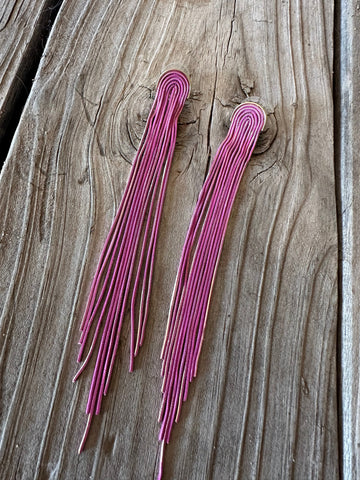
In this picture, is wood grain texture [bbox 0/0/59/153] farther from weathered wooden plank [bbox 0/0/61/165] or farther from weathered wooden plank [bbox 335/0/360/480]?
weathered wooden plank [bbox 335/0/360/480]

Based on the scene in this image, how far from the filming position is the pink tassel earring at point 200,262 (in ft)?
2.11

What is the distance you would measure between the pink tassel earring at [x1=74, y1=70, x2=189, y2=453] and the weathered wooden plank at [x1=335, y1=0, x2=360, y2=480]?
A: 12.1 inches

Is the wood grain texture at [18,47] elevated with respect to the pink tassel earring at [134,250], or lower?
elevated

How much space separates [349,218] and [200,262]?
0.27 meters

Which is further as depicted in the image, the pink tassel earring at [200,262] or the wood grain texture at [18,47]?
the wood grain texture at [18,47]

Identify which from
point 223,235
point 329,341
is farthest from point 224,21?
point 329,341

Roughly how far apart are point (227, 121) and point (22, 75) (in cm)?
41

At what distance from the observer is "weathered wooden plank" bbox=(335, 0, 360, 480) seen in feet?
2.06

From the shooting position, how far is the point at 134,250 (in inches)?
28.6

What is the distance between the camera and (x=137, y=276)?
0.71m

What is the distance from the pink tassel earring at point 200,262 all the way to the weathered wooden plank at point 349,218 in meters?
0.17

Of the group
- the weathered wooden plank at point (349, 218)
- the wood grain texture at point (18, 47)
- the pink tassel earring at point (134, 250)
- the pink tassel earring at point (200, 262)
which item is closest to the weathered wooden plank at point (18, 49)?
the wood grain texture at point (18, 47)

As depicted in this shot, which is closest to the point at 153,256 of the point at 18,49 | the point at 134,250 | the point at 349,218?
the point at 134,250

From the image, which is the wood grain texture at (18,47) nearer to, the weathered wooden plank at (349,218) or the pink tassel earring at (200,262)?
the pink tassel earring at (200,262)
